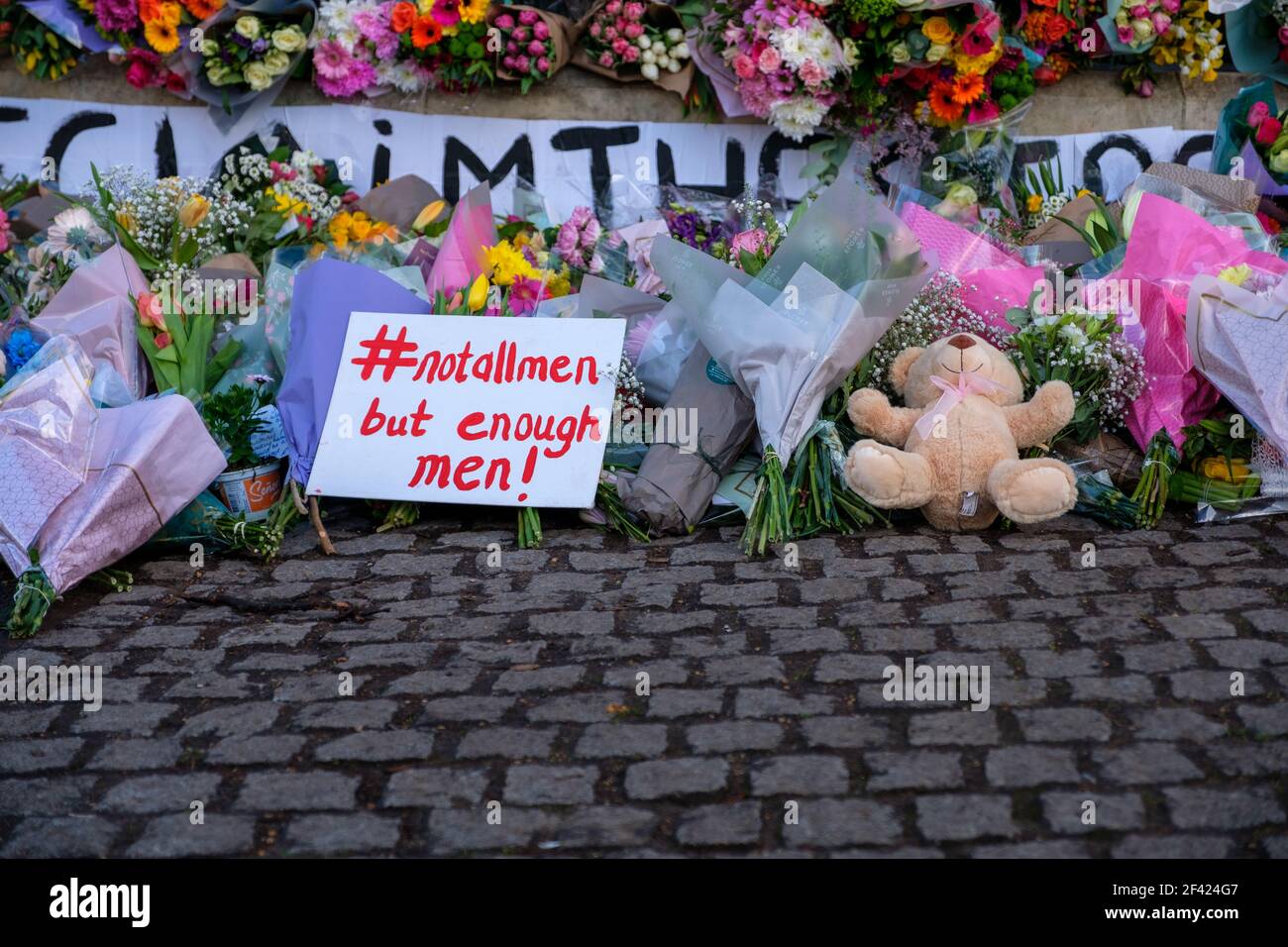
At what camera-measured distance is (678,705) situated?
3094 mm

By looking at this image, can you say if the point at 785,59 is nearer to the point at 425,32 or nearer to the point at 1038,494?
the point at 425,32

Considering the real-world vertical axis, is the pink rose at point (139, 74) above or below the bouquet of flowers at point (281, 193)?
above

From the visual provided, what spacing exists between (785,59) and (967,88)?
0.85 m

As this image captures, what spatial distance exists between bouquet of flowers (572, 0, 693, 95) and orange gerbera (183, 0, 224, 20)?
1739mm

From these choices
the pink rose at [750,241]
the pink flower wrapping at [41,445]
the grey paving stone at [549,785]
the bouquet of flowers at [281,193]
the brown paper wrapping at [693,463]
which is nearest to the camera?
the grey paving stone at [549,785]

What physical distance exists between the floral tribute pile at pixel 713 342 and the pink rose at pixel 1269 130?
0.08 feet

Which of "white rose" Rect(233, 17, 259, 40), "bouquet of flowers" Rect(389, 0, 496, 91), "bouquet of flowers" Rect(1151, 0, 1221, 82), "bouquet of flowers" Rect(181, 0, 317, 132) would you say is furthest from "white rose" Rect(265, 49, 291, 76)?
"bouquet of flowers" Rect(1151, 0, 1221, 82)

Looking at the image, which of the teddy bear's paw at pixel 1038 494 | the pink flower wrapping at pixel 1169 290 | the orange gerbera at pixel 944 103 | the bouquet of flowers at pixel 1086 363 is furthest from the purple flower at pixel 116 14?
the teddy bear's paw at pixel 1038 494

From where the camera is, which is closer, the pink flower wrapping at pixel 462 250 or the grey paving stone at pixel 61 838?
the grey paving stone at pixel 61 838

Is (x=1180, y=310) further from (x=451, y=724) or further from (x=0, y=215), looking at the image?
(x=0, y=215)

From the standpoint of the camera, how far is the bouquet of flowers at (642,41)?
6.21 metres

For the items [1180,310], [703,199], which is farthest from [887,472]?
[703,199]

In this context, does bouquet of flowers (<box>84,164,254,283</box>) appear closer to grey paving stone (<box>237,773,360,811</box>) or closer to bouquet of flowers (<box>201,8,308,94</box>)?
bouquet of flowers (<box>201,8,308,94</box>)

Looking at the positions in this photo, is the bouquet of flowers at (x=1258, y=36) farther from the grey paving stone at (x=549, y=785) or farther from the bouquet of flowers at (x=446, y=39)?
the grey paving stone at (x=549, y=785)
